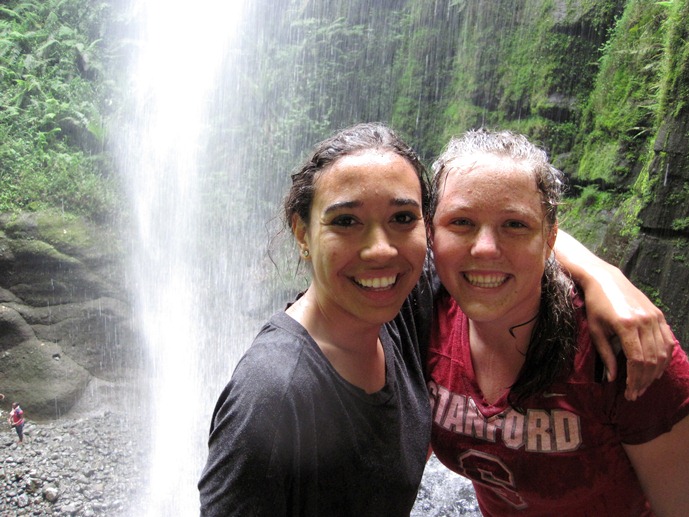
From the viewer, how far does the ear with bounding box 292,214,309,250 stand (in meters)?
1.72

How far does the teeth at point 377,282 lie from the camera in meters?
1.57

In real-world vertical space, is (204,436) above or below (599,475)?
below

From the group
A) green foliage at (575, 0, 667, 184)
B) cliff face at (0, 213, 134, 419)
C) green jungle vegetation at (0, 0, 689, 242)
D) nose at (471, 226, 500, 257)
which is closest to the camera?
nose at (471, 226, 500, 257)

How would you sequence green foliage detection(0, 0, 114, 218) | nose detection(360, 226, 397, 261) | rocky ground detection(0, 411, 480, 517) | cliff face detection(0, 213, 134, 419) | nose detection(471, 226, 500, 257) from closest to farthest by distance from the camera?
nose detection(360, 226, 397, 261) → nose detection(471, 226, 500, 257) → rocky ground detection(0, 411, 480, 517) → cliff face detection(0, 213, 134, 419) → green foliage detection(0, 0, 114, 218)

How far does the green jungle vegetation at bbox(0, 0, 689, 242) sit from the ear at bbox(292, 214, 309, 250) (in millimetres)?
5126

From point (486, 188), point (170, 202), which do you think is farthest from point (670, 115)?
point (170, 202)

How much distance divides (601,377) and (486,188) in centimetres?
69

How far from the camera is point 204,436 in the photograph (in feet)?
25.2

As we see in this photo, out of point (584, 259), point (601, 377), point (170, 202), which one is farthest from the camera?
point (170, 202)

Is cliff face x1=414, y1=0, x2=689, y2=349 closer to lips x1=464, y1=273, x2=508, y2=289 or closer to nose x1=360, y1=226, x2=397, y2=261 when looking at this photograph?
lips x1=464, y1=273, x2=508, y2=289

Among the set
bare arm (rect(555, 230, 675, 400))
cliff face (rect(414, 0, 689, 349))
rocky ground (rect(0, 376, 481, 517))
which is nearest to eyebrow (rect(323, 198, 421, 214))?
bare arm (rect(555, 230, 675, 400))

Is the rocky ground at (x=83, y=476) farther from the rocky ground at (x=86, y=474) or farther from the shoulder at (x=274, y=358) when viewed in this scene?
the shoulder at (x=274, y=358)

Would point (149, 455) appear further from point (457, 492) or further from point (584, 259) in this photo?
point (584, 259)

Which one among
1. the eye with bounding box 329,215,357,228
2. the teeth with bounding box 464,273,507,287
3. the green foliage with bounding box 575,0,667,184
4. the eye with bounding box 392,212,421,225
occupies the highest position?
the green foliage with bounding box 575,0,667,184
